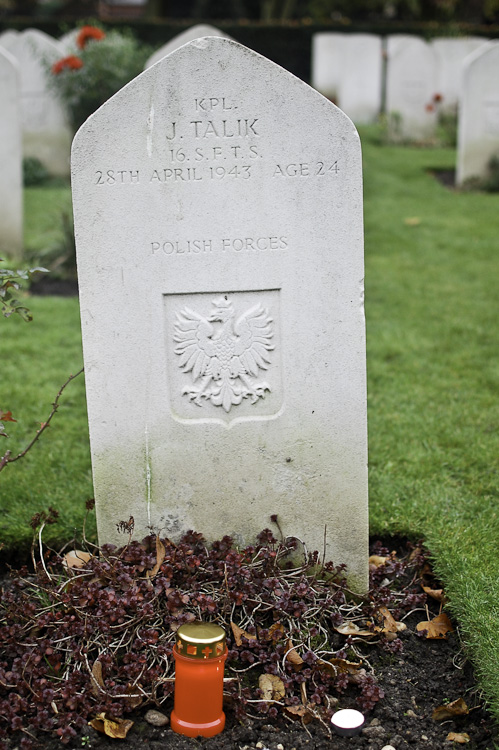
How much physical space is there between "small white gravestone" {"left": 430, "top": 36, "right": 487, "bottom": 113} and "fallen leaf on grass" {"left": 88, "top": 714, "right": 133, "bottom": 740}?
520 inches

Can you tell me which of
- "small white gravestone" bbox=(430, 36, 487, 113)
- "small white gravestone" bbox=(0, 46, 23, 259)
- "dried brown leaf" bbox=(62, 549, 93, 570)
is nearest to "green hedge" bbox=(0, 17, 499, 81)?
"small white gravestone" bbox=(430, 36, 487, 113)

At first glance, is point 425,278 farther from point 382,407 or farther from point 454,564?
point 454,564

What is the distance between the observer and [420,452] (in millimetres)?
3744

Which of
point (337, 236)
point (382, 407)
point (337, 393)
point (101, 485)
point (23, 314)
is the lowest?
point (382, 407)

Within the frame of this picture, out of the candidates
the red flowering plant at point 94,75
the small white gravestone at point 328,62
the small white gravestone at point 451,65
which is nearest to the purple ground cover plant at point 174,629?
the red flowering plant at point 94,75

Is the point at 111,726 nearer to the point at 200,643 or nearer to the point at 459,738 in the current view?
the point at 200,643

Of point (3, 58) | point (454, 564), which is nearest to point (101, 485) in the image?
point (454, 564)

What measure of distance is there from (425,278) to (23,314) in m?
4.57

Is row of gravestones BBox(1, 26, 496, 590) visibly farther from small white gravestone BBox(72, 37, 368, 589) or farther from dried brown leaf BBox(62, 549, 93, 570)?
dried brown leaf BBox(62, 549, 93, 570)

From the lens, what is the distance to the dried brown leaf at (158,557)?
102 inches

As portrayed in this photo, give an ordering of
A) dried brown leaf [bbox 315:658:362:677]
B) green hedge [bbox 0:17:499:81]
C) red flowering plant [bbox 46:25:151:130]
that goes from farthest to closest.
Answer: green hedge [bbox 0:17:499:81], red flowering plant [bbox 46:25:151:130], dried brown leaf [bbox 315:658:362:677]

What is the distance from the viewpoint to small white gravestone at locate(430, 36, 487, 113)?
13828mm

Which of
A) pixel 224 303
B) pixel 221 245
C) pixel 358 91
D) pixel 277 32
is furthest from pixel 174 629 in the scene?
pixel 277 32

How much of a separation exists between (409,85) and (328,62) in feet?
10.5
